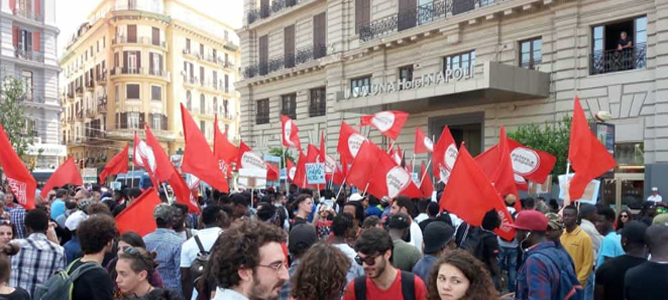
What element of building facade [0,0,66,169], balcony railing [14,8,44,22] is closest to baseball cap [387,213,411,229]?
building facade [0,0,66,169]

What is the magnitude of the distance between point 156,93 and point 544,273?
53768mm

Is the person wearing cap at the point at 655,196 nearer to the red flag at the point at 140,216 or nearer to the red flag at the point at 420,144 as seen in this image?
the red flag at the point at 420,144

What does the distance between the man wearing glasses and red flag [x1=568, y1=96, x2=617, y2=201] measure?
16.3 ft

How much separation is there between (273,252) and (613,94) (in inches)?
662

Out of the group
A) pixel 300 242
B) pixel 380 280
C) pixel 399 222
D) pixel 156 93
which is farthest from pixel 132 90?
pixel 380 280

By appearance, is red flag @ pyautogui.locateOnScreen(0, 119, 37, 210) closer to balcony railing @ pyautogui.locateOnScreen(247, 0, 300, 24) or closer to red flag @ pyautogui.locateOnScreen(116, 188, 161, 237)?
red flag @ pyautogui.locateOnScreen(116, 188, 161, 237)

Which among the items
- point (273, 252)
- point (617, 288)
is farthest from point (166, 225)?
point (617, 288)

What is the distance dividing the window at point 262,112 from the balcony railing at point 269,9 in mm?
5050

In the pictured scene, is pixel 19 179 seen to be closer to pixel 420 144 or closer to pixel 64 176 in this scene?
pixel 64 176

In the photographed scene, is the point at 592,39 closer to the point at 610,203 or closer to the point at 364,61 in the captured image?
the point at 610,203

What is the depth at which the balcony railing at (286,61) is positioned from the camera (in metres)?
28.1

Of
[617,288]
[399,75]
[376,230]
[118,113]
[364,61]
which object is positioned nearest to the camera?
[376,230]

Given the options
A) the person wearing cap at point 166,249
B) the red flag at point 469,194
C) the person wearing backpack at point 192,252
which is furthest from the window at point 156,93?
the red flag at point 469,194

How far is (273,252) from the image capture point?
2.45 m
